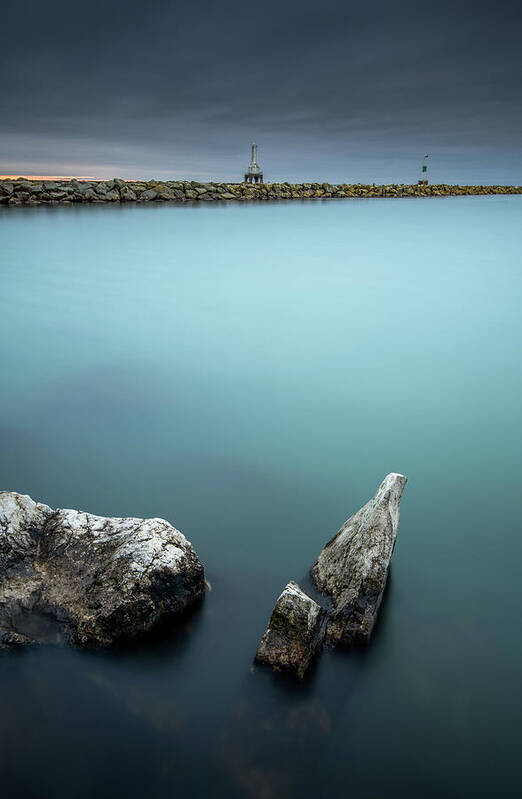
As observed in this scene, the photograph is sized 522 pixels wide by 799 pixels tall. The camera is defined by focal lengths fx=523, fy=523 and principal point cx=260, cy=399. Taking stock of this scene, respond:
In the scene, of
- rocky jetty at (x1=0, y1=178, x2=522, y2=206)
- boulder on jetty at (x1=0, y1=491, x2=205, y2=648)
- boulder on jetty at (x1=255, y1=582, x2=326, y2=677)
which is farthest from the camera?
rocky jetty at (x1=0, y1=178, x2=522, y2=206)

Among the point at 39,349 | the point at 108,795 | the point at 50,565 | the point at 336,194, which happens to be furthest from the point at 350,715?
the point at 336,194

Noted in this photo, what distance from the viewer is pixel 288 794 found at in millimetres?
2021

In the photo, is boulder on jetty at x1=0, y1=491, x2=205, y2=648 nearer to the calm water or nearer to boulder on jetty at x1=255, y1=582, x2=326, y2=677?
the calm water

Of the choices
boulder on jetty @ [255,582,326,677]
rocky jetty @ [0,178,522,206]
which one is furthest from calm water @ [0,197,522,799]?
rocky jetty @ [0,178,522,206]

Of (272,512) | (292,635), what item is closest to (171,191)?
(272,512)

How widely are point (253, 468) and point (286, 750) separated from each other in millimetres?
2326

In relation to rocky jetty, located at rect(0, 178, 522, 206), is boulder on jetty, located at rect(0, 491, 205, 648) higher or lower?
lower

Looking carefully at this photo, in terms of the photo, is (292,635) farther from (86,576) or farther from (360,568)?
(86,576)

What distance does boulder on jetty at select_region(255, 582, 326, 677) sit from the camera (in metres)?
2.35

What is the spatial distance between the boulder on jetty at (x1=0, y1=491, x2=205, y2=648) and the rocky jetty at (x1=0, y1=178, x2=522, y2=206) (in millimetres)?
30620

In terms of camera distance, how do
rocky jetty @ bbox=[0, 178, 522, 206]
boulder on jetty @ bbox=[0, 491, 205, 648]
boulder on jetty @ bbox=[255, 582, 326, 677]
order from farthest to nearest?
rocky jetty @ bbox=[0, 178, 522, 206] → boulder on jetty @ bbox=[0, 491, 205, 648] → boulder on jetty @ bbox=[255, 582, 326, 677]

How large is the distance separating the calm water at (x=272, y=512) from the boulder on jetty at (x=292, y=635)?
87 millimetres

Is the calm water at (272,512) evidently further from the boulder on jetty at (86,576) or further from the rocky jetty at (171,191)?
the rocky jetty at (171,191)

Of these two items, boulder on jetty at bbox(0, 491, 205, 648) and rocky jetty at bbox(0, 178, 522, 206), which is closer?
boulder on jetty at bbox(0, 491, 205, 648)
